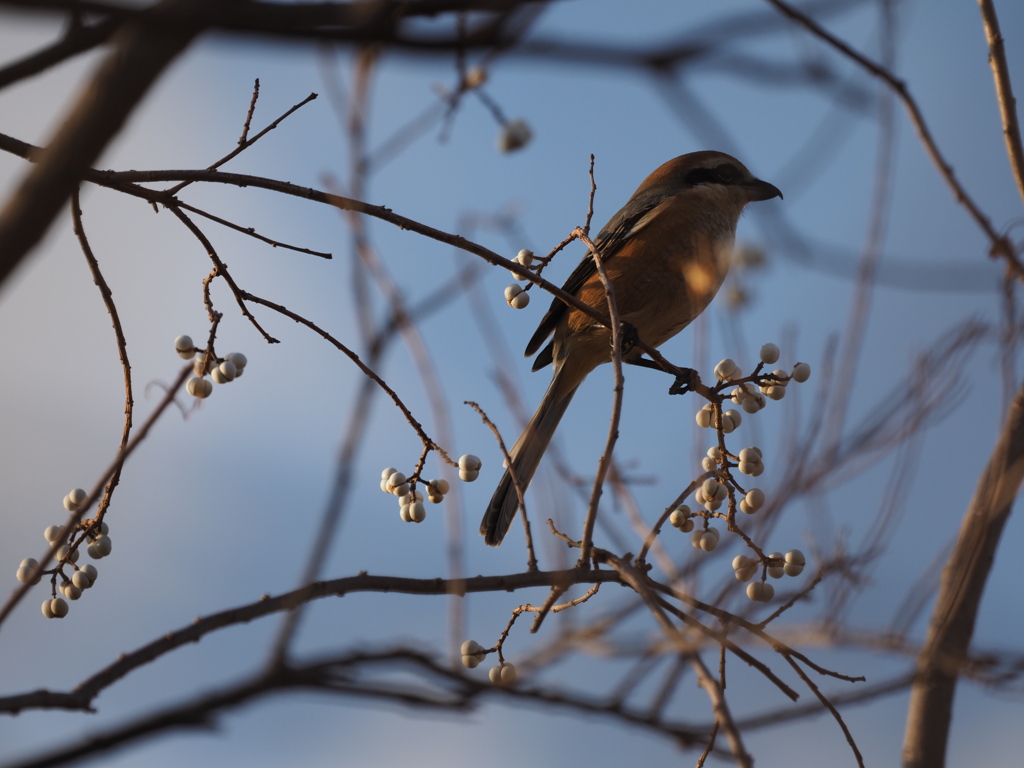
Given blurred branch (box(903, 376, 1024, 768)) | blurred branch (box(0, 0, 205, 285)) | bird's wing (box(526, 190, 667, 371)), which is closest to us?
blurred branch (box(0, 0, 205, 285))

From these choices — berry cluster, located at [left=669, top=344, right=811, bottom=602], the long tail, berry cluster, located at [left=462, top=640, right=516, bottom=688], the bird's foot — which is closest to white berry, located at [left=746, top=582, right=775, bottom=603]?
berry cluster, located at [left=669, top=344, right=811, bottom=602]

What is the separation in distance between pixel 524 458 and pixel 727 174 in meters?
1.86

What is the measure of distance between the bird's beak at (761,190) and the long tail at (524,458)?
1.38 m

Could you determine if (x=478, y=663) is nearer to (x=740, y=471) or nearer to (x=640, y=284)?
(x=740, y=471)

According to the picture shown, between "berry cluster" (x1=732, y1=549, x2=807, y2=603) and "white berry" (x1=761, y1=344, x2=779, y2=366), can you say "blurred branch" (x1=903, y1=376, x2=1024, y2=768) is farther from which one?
"white berry" (x1=761, y1=344, x2=779, y2=366)

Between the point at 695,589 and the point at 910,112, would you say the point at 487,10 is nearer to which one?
the point at 910,112

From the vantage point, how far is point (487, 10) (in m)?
0.90

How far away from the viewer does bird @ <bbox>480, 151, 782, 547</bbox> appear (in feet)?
13.3

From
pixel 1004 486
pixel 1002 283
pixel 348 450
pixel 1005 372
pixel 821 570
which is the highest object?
pixel 1002 283

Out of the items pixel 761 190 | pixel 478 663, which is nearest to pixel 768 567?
pixel 478 663

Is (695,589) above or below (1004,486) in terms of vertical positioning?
below

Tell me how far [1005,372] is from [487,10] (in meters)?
1.94

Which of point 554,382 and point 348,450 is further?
point 554,382

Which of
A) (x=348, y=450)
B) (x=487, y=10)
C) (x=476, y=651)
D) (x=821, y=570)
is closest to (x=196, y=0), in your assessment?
(x=487, y=10)
